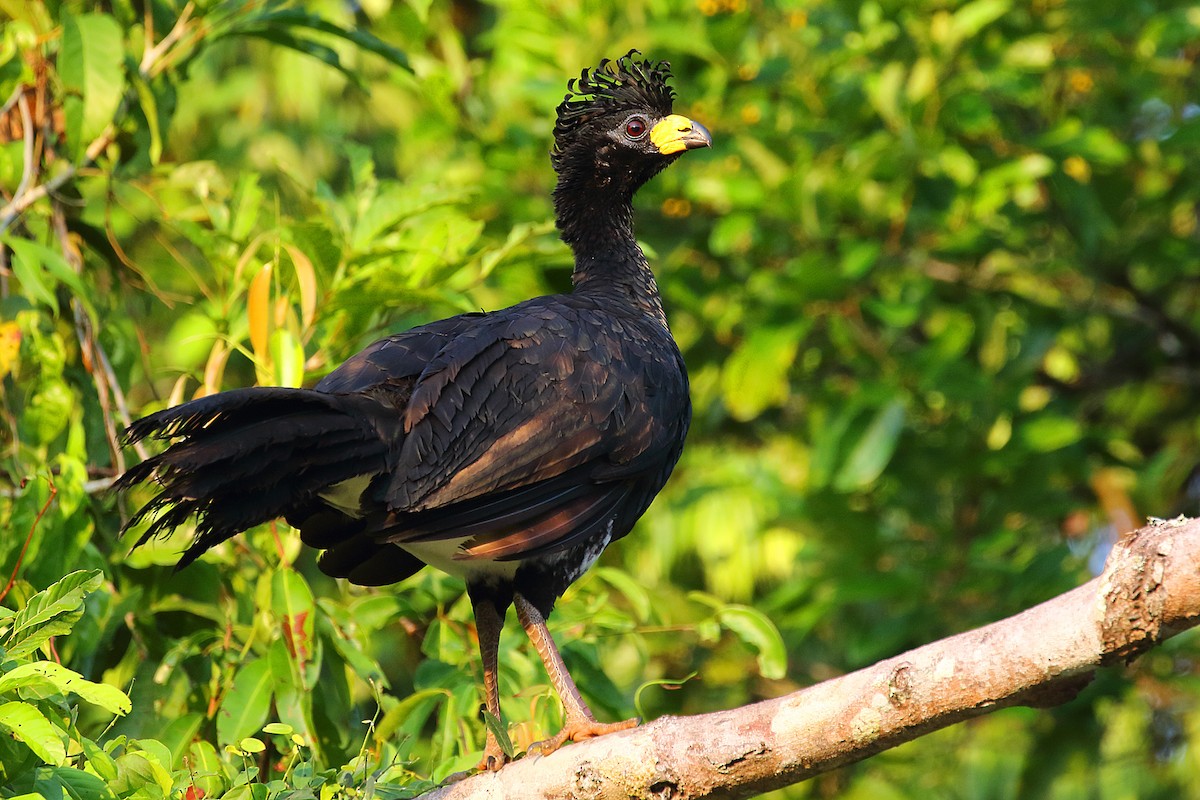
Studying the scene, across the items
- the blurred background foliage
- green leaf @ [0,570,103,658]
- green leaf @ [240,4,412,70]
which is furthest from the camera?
green leaf @ [240,4,412,70]

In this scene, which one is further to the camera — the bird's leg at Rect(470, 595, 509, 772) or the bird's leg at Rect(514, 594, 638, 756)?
the bird's leg at Rect(470, 595, 509, 772)

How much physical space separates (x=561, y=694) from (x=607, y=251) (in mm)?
1901

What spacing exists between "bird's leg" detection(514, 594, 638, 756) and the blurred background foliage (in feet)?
0.59

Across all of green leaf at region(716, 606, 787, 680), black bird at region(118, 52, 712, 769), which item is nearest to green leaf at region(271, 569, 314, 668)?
black bird at region(118, 52, 712, 769)

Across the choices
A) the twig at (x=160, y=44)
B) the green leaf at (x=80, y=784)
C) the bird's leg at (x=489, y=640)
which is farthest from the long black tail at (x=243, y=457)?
the twig at (x=160, y=44)

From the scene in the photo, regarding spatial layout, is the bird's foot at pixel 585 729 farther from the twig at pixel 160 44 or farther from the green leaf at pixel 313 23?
the twig at pixel 160 44

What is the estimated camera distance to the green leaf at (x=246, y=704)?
13.2ft

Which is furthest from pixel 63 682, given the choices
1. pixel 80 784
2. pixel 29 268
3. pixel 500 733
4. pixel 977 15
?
pixel 977 15

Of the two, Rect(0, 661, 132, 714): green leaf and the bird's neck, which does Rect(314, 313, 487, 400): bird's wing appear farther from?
Rect(0, 661, 132, 714): green leaf

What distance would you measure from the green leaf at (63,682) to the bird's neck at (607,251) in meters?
2.70

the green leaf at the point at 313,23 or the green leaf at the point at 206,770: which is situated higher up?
the green leaf at the point at 313,23

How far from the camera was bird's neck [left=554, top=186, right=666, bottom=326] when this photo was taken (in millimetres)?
5215

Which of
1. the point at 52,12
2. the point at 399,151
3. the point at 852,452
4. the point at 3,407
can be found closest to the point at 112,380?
the point at 3,407

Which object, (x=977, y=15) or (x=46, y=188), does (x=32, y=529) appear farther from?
(x=977, y=15)
